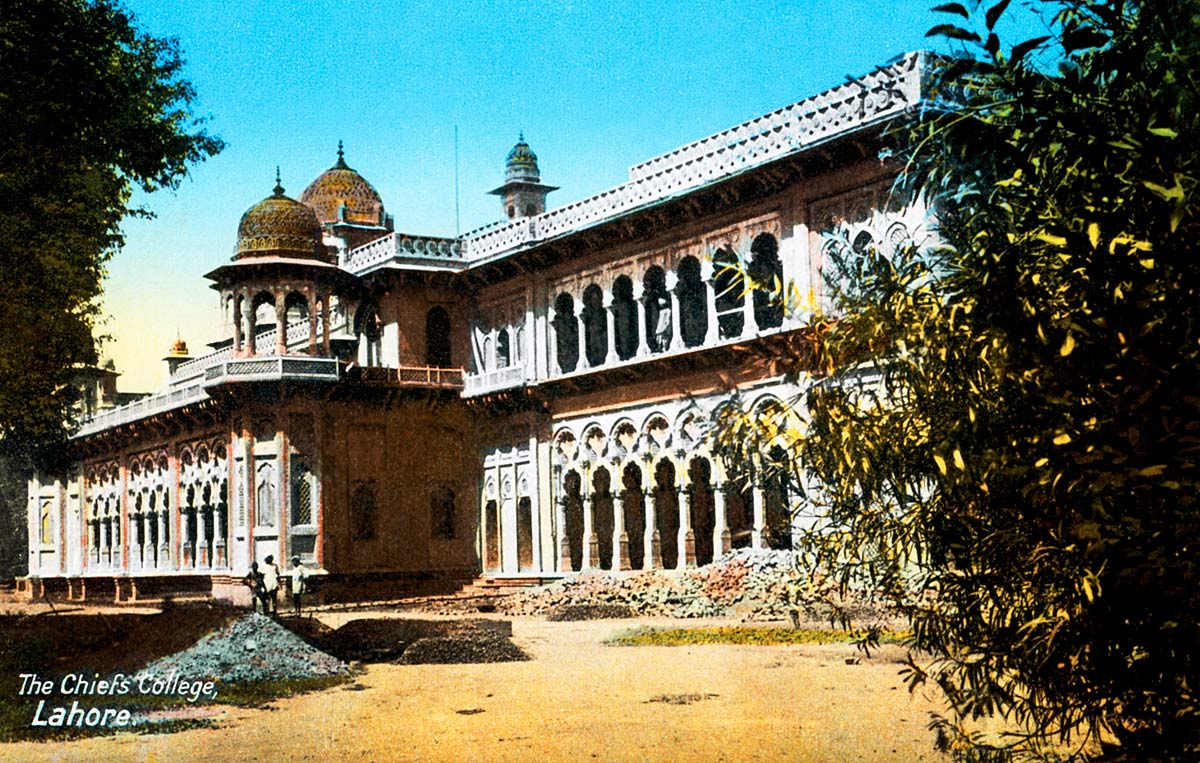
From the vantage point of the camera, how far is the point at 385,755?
975 cm

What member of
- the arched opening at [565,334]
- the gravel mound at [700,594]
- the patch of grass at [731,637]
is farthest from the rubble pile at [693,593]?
the arched opening at [565,334]

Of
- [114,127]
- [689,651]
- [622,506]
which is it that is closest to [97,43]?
[114,127]

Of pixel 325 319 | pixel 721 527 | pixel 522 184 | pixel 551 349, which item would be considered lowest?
pixel 721 527

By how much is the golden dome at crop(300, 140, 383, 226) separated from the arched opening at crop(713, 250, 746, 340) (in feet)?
58.9

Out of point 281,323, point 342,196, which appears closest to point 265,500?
point 281,323

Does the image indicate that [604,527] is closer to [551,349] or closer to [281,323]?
[551,349]

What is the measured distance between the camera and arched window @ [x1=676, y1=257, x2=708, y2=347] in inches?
1134

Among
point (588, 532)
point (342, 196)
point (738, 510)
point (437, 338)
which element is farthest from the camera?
point (342, 196)

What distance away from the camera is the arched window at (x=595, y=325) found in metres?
31.3

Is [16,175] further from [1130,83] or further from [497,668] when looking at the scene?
[1130,83]

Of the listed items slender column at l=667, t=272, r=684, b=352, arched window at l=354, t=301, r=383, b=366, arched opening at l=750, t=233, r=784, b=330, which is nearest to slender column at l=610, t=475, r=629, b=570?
slender column at l=667, t=272, r=684, b=352

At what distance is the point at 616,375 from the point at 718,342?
3.76 meters

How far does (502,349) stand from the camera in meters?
34.5

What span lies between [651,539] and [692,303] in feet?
17.7
